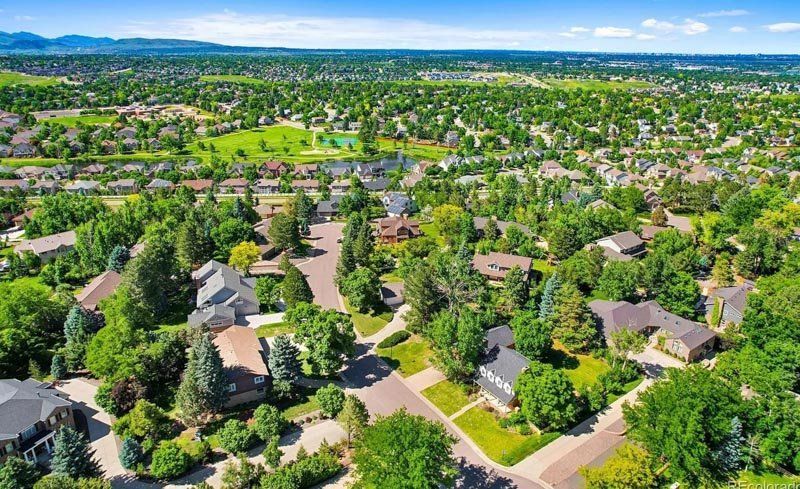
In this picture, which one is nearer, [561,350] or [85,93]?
[561,350]

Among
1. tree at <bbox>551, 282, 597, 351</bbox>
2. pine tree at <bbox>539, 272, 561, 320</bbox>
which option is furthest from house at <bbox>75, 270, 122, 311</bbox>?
tree at <bbox>551, 282, 597, 351</bbox>

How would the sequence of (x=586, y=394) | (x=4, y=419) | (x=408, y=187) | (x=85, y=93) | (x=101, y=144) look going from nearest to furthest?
(x=4, y=419), (x=586, y=394), (x=408, y=187), (x=101, y=144), (x=85, y=93)

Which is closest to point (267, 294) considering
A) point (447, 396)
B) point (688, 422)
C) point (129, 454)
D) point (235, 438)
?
point (235, 438)

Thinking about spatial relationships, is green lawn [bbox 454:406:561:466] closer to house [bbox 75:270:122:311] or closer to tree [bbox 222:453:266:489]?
tree [bbox 222:453:266:489]

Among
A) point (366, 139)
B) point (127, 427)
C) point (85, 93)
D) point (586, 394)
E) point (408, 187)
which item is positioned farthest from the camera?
point (85, 93)

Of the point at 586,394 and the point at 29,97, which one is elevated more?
the point at 29,97

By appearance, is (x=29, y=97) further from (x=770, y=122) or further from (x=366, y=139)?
(x=770, y=122)

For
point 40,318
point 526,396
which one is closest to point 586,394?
point 526,396
